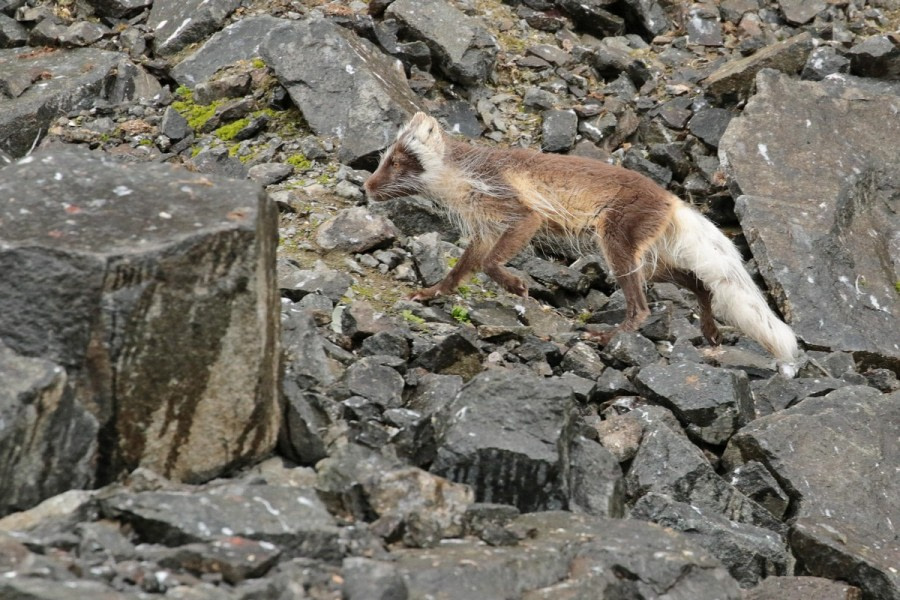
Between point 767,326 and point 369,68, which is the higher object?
point 369,68

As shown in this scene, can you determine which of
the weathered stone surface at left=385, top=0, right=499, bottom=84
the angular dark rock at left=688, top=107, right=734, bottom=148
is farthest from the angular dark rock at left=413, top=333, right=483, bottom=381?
the weathered stone surface at left=385, top=0, right=499, bottom=84

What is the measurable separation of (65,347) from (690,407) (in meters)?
4.73

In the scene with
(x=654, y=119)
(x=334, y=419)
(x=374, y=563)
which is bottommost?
(x=654, y=119)

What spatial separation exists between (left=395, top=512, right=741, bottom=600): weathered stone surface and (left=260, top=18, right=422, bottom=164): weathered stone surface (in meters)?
7.05

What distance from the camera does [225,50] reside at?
13656 millimetres

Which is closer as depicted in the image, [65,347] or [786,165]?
[65,347]

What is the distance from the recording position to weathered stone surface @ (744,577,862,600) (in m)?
6.32

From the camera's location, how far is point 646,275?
422 inches

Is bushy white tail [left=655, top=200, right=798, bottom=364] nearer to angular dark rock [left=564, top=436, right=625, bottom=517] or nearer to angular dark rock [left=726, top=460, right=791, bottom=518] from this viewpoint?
angular dark rock [left=726, top=460, right=791, bottom=518]

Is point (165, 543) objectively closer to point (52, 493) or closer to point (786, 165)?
point (52, 493)

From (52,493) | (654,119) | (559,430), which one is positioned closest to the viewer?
(52,493)

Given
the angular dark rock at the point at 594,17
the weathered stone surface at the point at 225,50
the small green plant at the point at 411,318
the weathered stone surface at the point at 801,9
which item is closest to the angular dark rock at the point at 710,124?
the angular dark rock at the point at 594,17

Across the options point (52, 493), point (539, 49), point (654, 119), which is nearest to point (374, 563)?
point (52, 493)

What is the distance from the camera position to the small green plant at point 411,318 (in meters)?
9.43
